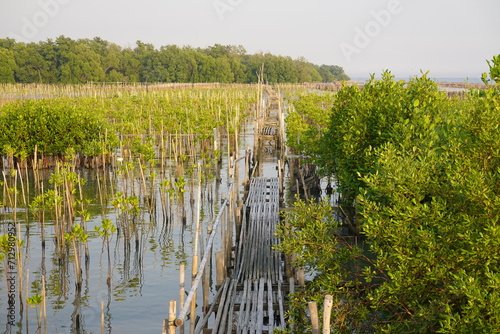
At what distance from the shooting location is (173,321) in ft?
17.7

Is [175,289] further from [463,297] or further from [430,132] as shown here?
[463,297]

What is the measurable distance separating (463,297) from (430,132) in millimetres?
2380

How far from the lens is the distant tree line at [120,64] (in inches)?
2532

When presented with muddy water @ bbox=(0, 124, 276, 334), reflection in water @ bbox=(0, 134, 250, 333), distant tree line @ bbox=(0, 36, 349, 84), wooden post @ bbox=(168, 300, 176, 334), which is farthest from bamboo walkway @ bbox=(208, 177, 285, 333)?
distant tree line @ bbox=(0, 36, 349, 84)

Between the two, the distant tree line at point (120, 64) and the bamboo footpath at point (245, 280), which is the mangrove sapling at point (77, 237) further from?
the distant tree line at point (120, 64)

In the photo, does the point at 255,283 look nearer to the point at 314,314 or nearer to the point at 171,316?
the point at 171,316

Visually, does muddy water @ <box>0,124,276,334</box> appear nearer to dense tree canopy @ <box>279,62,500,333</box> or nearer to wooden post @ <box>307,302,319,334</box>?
wooden post @ <box>307,302,319,334</box>

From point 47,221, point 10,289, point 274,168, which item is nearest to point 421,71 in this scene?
point 10,289

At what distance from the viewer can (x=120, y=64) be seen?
74.9 meters

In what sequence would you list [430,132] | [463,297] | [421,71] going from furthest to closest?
[421,71], [430,132], [463,297]

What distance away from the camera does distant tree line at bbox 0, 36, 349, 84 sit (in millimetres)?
64312

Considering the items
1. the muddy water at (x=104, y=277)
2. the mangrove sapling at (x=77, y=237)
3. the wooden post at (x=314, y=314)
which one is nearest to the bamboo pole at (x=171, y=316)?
the wooden post at (x=314, y=314)

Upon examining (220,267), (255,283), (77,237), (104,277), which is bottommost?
(104,277)

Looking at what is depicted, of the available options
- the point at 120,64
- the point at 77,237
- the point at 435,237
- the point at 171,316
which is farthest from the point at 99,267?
the point at 120,64
